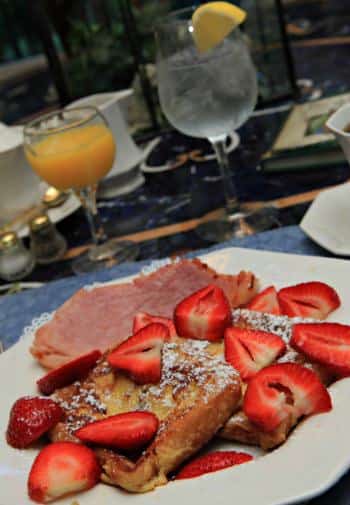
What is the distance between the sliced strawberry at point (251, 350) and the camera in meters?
0.85

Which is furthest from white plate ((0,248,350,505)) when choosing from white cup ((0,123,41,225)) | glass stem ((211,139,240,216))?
white cup ((0,123,41,225))

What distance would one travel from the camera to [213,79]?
54.3 inches

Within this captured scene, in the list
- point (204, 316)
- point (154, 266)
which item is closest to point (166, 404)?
point (204, 316)

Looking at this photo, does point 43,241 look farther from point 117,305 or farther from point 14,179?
point 117,305

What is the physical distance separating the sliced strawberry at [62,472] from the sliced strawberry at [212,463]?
109 millimetres

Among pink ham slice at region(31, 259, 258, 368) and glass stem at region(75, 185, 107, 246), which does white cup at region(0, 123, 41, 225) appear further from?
pink ham slice at region(31, 259, 258, 368)

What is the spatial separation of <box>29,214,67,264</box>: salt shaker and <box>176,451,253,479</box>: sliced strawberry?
925 mm

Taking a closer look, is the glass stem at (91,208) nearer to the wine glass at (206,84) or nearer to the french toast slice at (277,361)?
the wine glass at (206,84)

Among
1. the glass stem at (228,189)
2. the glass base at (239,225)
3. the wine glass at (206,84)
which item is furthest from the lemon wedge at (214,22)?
the glass base at (239,225)

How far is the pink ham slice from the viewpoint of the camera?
3.45ft

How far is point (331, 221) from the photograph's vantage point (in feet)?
4.10

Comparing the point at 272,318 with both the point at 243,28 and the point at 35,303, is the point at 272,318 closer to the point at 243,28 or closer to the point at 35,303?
the point at 35,303

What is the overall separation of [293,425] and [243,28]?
1688 millimetres

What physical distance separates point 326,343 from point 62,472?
36 centimetres
